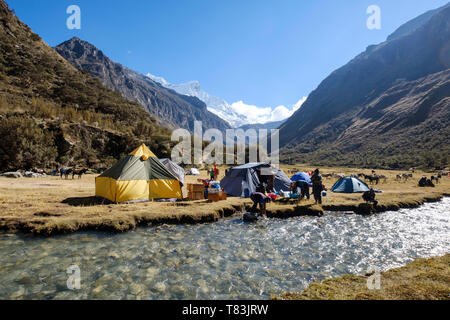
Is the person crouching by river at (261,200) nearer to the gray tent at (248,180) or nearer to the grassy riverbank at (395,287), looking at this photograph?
the gray tent at (248,180)

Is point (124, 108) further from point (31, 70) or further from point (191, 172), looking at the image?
point (191, 172)

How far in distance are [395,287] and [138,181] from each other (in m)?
13.4

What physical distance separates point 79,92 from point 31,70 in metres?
11.9

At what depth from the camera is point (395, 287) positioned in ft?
17.8

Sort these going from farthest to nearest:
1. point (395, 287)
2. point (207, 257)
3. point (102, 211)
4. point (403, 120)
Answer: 1. point (403, 120)
2. point (102, 211)
3. point (207, 257)
4. point (395, 287)

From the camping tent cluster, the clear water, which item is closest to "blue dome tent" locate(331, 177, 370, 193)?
the camping tent cluster

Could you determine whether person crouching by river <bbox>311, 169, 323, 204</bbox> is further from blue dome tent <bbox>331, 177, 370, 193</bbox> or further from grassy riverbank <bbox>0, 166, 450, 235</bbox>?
blue dome tent <bbox>331, 177, 370, 193</bbox>

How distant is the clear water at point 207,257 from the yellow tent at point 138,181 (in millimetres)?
4469

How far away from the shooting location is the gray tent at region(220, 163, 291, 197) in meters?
17.5

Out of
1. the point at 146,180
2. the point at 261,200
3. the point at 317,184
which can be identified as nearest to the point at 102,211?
the point at 146,180

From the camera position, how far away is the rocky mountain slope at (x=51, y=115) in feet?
105

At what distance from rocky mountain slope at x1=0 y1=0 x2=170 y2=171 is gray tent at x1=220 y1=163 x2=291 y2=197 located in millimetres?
30561

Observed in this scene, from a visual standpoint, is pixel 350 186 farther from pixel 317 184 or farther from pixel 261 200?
pixel 261 200

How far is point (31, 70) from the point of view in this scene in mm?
56594
